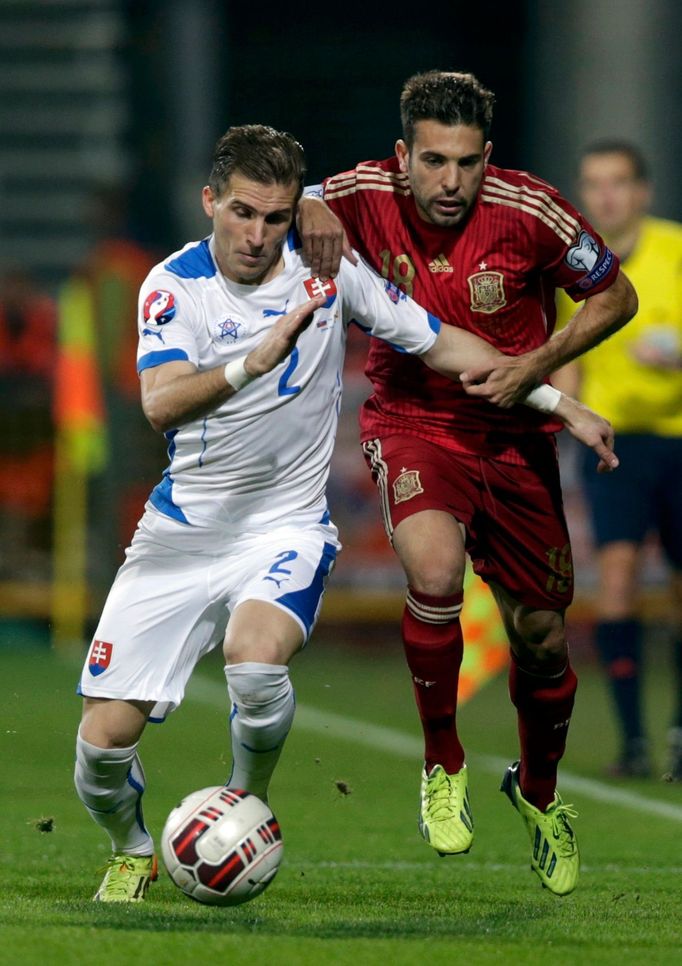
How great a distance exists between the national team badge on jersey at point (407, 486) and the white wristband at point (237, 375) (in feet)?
3.47

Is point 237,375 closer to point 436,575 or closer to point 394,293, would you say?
point 394,293

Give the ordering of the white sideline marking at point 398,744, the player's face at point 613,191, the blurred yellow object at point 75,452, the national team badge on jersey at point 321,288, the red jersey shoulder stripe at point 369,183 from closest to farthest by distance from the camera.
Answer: the national team badge on jersey at point 321,288 → the red jersey shoulder stripe at point 369,183 → the white sideline marking at point 398,744 → the player's face at point 613,191 → the blurred yellow object at point 75,452

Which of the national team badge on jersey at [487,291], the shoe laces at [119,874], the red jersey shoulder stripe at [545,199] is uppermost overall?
the red jersey shoulder stripe at [545,199]

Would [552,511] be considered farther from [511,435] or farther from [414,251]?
[414,251]

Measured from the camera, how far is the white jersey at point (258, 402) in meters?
6.21

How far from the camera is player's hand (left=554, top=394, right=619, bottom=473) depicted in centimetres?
646

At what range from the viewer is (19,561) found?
1409 cm

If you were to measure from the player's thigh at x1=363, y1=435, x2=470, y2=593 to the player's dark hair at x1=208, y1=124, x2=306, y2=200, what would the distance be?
997mm

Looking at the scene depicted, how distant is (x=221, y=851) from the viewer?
5582 mm

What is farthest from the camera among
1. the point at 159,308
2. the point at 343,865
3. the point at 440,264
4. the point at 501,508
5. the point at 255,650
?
the point at 343,865

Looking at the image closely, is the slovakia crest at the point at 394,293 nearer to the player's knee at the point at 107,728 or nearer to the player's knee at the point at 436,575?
the player's knee at the point at 436,575

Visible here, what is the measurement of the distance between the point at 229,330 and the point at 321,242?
39 cm

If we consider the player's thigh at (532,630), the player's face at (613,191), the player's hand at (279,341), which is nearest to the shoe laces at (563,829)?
the player's thigh at (532,630)

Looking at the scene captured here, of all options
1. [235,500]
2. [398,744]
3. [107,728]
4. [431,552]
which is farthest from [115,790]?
[398,744]
